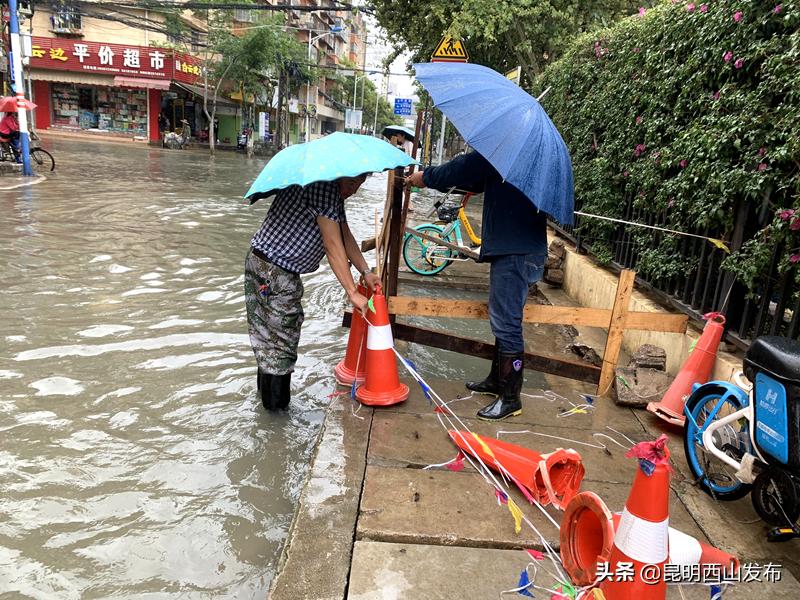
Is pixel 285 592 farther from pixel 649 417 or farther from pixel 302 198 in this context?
pixel 649 417

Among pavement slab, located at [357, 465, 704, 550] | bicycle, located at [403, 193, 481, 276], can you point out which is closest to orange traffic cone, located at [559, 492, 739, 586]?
pavement slab, located at [357, 465, 704, 550]

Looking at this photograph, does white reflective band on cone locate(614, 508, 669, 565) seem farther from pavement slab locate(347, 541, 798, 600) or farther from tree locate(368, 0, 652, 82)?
tree locate(368, 0, 652, 82)

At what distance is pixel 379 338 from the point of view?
364 cm

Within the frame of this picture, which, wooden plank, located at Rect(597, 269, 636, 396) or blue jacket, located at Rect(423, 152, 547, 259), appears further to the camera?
wooden plank, located at Rect(597, 269, 636, 396)

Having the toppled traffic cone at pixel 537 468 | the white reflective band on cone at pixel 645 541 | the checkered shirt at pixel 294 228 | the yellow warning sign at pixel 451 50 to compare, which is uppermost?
the yellow warning sign at pixel 451 50

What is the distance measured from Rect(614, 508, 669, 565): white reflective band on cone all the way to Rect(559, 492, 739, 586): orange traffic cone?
6.4 inches

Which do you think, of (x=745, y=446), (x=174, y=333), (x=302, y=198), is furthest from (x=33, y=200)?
(x=745, y=446)

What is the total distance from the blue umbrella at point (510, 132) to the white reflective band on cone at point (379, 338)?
3.99 feet

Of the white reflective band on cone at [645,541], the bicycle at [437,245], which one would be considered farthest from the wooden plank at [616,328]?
the bicycle at [437,245]

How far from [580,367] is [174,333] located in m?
3.60

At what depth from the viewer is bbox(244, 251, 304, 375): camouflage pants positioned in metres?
3.52

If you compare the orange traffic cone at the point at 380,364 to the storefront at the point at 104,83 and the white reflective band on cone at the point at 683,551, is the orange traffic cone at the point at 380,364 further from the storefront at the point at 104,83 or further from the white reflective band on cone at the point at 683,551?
the storefront at the point at 104,83

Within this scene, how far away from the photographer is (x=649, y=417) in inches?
155

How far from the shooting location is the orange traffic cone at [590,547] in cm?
214
